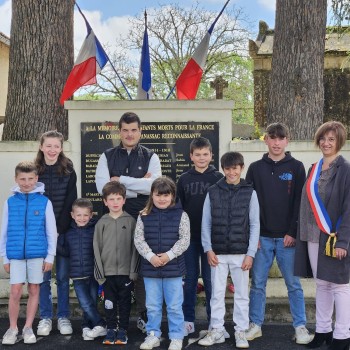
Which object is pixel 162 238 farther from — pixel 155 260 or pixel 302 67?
pixel 302 67

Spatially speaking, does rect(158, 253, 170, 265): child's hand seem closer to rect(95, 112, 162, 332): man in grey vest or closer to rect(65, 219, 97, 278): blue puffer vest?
rect(95, 112, 162, 332): man in grey vest

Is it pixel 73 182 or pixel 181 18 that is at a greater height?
pixel 181 18

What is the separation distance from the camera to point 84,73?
7.16 m

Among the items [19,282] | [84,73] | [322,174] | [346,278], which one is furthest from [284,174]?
[84,73]

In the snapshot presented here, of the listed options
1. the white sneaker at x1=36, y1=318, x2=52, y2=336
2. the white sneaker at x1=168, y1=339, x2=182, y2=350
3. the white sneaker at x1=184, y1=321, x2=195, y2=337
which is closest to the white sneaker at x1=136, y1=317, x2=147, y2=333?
the white sneaker at x1=184, y1=321, x2=195, y2=337

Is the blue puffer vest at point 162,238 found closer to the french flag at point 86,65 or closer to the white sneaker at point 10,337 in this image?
the white sneaker at point 10,337

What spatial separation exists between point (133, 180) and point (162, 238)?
2.15 ft

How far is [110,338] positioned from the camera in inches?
186

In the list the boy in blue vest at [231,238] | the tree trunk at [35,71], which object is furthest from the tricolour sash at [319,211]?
the tree trunk at [35,71]

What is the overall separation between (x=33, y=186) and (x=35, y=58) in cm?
320

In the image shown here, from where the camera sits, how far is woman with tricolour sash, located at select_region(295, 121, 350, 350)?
4.36 meters

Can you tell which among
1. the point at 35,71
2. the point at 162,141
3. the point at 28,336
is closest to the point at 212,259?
the point at 28,336

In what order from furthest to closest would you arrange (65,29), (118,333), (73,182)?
1. (65,29)
2. (73,182)
3. (118,333)

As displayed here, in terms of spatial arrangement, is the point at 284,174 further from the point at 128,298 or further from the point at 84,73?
the point at 84,73
